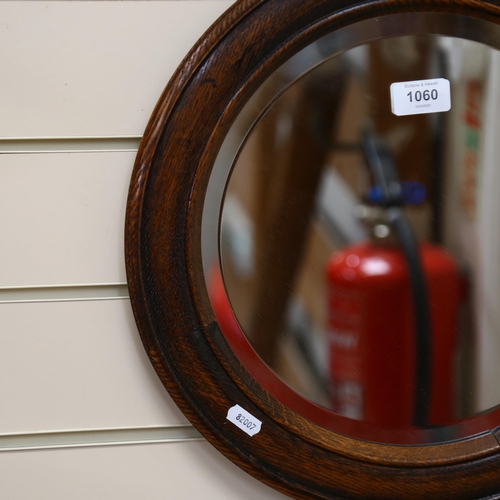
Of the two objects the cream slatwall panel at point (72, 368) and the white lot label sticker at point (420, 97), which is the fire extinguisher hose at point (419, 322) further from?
the cream slatwall panel at point (72, 368)

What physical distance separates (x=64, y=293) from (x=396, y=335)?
39 cm

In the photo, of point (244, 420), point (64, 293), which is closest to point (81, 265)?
point (64, 293)

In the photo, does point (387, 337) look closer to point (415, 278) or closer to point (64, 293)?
point (415, 278)

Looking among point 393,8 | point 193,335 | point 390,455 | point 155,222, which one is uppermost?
point 393,8

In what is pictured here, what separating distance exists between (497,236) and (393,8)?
0.89ft

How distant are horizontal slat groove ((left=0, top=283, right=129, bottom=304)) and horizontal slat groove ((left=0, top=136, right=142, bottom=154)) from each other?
0.15 metres

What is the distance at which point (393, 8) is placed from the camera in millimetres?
494

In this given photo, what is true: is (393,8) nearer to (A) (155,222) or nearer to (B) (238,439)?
(A) (155,222)

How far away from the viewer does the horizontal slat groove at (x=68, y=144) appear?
54cm

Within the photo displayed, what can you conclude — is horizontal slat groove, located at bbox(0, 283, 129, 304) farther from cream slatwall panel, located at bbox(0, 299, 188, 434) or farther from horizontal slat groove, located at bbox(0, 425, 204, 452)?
horizontal slat groove, located at bbox(0, 425, 204, 452)

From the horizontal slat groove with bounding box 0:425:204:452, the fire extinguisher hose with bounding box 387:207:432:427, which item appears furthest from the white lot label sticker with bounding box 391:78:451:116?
the horizontal slat groove with bounding box 0:425:204:452

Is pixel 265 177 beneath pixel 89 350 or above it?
above

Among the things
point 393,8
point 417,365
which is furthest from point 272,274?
point 393,8

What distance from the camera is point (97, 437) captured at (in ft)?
1.89
